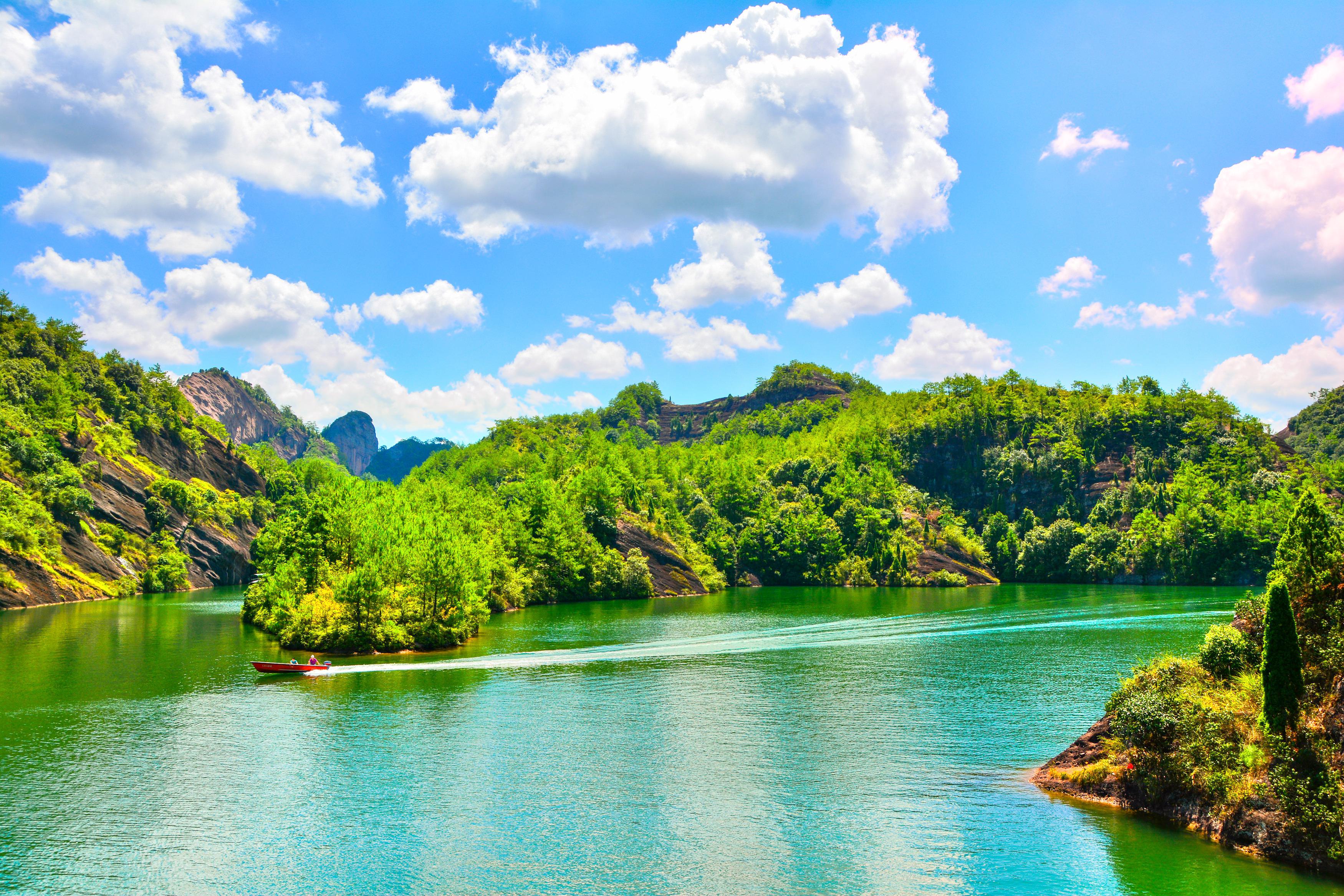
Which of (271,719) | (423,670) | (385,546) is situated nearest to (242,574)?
(385,546)

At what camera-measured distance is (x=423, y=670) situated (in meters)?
64.6

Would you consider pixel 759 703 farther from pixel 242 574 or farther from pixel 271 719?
pixel 242 574

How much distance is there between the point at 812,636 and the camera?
84.4m

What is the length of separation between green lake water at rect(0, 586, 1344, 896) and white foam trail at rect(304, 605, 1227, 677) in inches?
29.7

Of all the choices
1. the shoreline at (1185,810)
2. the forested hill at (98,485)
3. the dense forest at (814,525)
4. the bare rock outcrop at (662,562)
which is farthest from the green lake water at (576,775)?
the bare rock outcrop at (662,562)

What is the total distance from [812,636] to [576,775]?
164ft

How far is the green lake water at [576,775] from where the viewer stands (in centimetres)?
2753

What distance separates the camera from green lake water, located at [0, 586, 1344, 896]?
27.5 metres

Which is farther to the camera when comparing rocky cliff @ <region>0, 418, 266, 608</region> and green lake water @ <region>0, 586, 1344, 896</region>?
rocky cliff @ <region>0, 418, 266, 608</region>

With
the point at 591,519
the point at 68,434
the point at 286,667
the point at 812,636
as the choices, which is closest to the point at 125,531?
the point at 68,434

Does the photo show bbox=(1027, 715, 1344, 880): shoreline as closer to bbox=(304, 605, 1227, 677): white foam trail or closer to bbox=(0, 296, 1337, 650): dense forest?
bbox=(304, 605, 1227, 677): white foam trail

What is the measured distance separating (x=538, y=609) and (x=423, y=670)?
5353cm

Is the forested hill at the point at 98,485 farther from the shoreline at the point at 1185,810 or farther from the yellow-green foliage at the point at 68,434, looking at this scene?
the shoreline at the point at 1185,810

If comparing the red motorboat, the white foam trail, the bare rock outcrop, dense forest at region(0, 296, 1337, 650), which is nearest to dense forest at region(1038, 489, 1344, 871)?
the white foam trail
